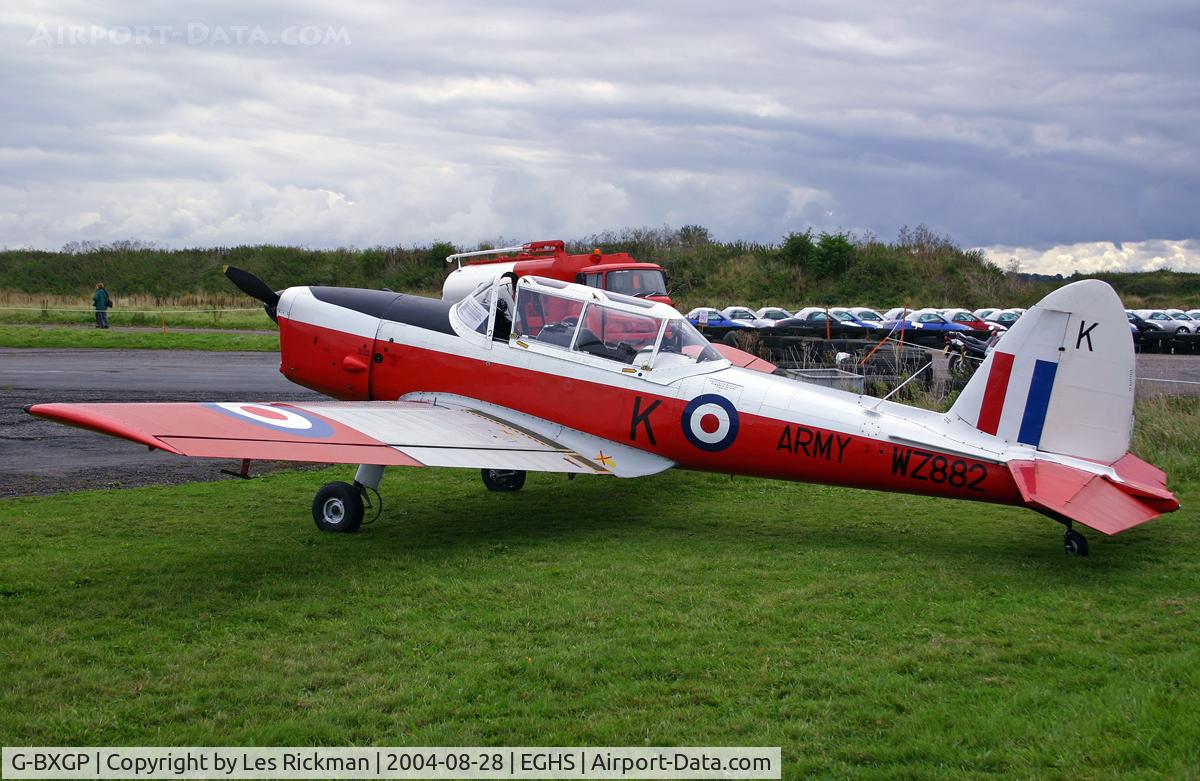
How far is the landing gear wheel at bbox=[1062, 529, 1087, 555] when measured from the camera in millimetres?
7188

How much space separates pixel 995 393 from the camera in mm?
7484

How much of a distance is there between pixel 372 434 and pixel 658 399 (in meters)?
2.47

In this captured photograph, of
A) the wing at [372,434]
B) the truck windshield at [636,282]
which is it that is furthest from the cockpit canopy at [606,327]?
the truck windshield at [636,282]

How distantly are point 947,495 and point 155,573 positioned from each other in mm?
5918

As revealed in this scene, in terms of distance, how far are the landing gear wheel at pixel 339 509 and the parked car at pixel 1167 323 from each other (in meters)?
38.2

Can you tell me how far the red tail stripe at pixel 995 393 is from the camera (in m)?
7.45

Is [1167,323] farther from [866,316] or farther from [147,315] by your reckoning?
[147,315]

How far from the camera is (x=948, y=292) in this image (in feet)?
185

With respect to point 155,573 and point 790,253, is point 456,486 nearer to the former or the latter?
point 155,573

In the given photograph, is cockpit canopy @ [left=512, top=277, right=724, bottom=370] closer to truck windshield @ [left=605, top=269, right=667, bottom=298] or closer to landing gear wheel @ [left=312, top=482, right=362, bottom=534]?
landing gear wheel @ [left=312, top=482, right=362, bottom=534]

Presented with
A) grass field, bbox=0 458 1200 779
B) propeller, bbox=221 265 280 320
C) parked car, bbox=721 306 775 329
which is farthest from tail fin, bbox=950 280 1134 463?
parked car, bbox=721 306 775 329

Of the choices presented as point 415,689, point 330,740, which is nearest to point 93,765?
point 330,740

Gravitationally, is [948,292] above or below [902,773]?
above

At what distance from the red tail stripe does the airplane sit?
0.5 inches
